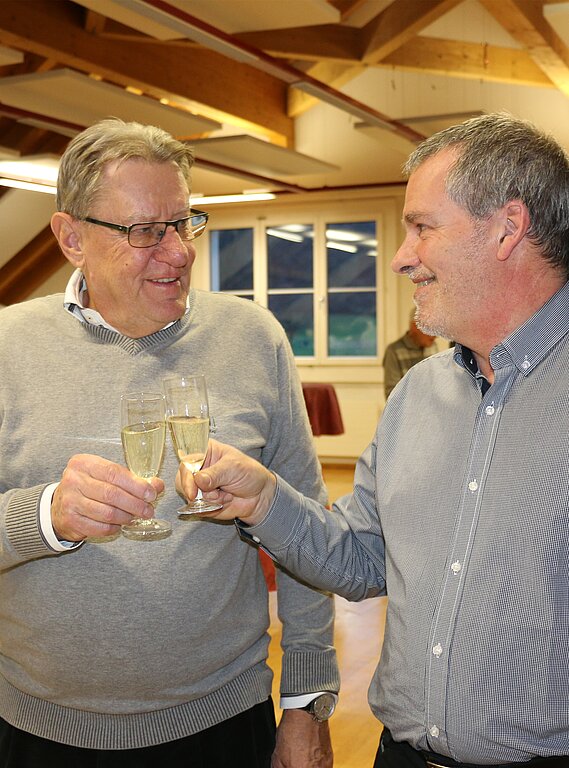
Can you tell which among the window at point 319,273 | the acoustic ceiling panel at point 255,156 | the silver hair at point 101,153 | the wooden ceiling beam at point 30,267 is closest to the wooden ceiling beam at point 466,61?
the acoustic ceiling panel at point 255,156

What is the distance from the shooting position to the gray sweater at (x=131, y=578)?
5.55 feet

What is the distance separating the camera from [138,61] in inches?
275

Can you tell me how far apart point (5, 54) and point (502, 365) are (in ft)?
12.5

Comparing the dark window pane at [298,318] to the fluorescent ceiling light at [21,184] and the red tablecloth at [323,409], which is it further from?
the fluorescent ceiling light at [21,184]

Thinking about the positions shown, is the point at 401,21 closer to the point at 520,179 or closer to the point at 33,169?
the point at 33,169

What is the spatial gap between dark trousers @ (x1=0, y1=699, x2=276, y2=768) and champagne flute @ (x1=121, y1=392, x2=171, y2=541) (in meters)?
0.59

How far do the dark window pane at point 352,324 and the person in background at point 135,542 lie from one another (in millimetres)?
9081

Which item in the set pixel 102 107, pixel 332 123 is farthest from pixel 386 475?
pixel 332 123

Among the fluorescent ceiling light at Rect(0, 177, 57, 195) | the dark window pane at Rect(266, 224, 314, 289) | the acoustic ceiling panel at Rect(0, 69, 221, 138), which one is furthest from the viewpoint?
the dark window pane at Rect(266, 224, 314, 289)

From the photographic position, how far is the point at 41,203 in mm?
10078

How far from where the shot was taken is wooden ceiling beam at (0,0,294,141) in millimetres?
5887

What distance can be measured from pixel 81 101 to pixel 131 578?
4.20m

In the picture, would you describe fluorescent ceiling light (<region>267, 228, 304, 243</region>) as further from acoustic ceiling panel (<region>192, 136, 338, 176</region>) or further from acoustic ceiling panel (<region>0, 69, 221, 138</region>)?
acoustic ceiling panel (<region>0, 69, 221, 138</region>)

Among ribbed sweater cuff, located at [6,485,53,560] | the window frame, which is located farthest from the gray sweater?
the window frame
